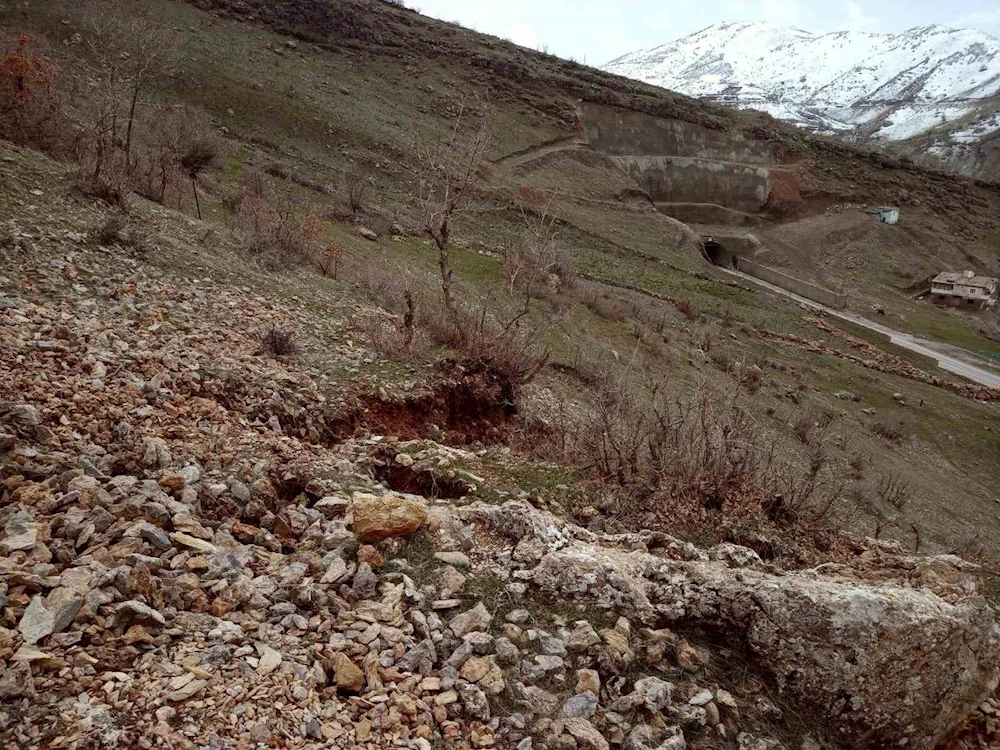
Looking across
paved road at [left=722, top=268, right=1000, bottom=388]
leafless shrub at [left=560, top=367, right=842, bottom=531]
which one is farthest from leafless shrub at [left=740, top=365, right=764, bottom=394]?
paved road at [left=722, top=268, right=1000, bottom=388]

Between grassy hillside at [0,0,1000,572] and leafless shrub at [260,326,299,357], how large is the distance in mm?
305

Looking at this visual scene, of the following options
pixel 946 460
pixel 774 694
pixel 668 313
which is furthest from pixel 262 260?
→ pixel 946 460

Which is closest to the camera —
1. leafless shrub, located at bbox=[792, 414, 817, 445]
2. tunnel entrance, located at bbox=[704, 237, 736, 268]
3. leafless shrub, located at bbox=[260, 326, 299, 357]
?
leafless shrub, located at bbox=[260, 326, 299, 357]

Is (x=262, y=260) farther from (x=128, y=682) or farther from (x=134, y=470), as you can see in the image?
(x=128, y=682)

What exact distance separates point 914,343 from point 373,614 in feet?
124

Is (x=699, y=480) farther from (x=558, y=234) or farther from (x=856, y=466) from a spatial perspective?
(x=558, y=234)

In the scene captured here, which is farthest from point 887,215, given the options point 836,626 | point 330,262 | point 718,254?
point 836,626

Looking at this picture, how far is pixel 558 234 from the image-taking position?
26.3 metres

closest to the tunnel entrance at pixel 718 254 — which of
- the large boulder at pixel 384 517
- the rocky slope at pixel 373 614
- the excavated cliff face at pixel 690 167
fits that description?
the excavated cliff face at pixel 690 167

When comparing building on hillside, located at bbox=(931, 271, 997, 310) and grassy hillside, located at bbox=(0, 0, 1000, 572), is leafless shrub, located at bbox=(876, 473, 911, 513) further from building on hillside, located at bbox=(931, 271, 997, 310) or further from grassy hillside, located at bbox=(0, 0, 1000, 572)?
building on hillside, located at bbox=(931, 271, 997, 310)

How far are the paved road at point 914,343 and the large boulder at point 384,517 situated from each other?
3218cm

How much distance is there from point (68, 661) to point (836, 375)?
2303 centimetres

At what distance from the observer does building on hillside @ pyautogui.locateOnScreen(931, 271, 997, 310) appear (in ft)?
138

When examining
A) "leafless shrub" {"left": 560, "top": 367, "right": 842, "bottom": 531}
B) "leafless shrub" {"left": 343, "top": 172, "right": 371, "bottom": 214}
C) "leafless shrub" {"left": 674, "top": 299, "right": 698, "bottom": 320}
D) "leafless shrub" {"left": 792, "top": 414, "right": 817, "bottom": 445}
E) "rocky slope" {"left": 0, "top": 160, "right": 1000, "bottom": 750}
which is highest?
"leafless shrub" {"left": 343, "top": 172, "right": 371, "bottom": 214}
